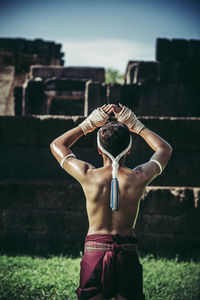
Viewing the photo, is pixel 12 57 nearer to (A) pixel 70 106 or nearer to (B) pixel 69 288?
(A) pixel 70 106

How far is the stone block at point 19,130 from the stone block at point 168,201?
84.9 inches

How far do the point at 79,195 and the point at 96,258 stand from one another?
286 centimetres

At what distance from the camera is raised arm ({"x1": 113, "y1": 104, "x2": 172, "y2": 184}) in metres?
2.68

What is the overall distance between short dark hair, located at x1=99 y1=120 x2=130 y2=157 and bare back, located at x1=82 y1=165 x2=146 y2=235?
19 cm

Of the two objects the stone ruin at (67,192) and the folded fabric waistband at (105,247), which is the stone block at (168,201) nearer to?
the stone ruin at (67,192)

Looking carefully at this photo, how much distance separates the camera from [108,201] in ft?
8.46

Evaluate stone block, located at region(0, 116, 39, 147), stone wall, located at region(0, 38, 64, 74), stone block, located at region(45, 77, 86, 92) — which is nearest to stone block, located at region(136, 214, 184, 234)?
stone block, located at region(0, 116, 39, 147)

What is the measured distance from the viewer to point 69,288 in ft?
13.4

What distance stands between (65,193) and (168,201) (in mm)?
1589

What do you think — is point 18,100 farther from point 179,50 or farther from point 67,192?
point 67,192

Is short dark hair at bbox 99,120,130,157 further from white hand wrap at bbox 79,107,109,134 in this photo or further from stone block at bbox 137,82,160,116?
stone block at bbox 137,82,160,116

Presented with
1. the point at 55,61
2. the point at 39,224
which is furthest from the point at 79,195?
the point at 55,61

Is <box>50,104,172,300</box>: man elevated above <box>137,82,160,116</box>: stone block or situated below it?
below

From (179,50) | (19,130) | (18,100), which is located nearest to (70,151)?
(19,130)
